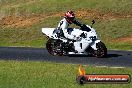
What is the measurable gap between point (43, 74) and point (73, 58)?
19.7 ft

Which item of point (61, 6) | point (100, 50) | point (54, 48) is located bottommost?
point (61, 6)

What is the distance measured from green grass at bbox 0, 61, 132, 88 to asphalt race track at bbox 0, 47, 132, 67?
5.32ft

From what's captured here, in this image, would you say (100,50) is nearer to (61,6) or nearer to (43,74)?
(43,74)

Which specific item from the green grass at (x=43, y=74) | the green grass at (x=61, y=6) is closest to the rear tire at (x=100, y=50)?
the green grass at (x=43, y=74)

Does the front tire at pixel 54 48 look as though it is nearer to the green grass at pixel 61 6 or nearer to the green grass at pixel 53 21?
the green grass at pixel 53 21

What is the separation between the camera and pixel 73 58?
23.7 m

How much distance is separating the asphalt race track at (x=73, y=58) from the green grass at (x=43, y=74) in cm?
162

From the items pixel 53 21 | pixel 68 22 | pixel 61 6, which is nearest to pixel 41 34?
pixel 53 21

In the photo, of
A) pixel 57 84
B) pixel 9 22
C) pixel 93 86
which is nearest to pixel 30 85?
pixel 57 84

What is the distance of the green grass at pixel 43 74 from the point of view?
1552cm

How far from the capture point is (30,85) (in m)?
15.5

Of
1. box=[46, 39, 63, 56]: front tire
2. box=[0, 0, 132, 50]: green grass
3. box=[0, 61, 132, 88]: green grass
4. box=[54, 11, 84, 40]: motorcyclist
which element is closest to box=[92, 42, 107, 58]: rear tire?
box=[54, 11, 84, 40]: motorcyclist

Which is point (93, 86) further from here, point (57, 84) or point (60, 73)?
point (60, 73)

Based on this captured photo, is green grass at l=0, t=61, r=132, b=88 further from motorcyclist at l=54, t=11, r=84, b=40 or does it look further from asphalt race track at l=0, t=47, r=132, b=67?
motorcyclist at l=54, t=11, r=84, b=40
